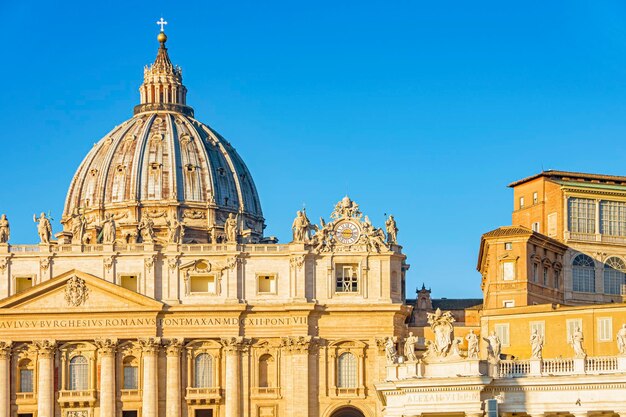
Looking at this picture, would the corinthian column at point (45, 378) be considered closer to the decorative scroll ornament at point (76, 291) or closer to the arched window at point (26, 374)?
the arched window at point (26, 374)

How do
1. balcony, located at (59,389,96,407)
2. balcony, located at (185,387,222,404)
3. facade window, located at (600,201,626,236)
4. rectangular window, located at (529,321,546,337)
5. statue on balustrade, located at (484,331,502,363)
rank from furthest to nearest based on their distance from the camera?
1. facade window, located at (600,201,626,236)
2. balcony, located at (185,387,222,404)
3. balcony, located at (59,389,96,407)
4. rectangular window, located at (529,321,546,337)
5. statue on balustrade, located at (484,331,502,363)

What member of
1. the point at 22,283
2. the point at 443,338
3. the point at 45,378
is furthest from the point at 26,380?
the point at 443,338

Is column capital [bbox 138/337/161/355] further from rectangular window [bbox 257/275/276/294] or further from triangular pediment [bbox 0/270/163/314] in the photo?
rectangular window [bbox 257/275/276/294]

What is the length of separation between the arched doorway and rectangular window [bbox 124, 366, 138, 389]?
14.6 meters

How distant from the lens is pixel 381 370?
145 meters

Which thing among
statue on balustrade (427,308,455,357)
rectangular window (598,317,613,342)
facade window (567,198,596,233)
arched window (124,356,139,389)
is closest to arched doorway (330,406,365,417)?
arched window (124,356,139,389)

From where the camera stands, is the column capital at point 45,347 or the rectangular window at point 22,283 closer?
the column capital at point 45,347

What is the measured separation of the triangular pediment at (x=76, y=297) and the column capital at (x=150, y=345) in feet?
7.16

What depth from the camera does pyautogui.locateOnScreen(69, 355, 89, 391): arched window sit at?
146625 millimetres

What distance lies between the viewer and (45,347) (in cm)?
14600

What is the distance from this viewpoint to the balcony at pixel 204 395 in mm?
145375

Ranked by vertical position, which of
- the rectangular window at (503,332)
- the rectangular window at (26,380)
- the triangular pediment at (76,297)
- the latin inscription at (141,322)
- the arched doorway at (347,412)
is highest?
the triangular pediment at (76,297)

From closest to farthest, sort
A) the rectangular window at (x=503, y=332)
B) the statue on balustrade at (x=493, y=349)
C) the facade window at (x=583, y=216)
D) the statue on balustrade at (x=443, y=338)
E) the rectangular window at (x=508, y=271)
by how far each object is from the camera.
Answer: the statue on balustrade at (x=493, y=349) < the statue on balustrade at (x=443, y=338) < the rectangular window at (x=503, y=332) < the rectangular window at (x=508, y=271) < the facade window at (x=583, y=216)

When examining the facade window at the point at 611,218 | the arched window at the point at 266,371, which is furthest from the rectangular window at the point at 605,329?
the arched window at the point at 266,371
